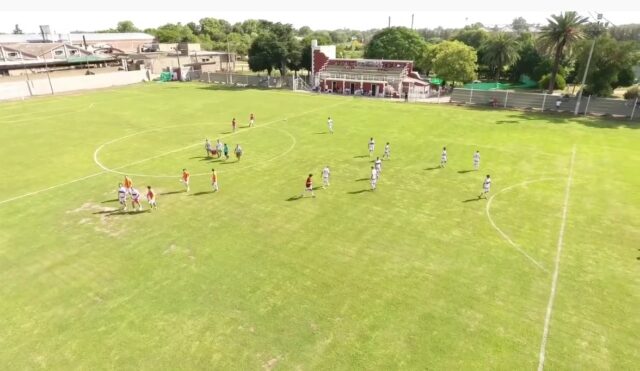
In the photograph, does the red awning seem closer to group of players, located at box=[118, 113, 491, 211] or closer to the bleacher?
the bleacher

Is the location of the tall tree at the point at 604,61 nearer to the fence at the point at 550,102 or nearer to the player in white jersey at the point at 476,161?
the fence at the point at 550,102

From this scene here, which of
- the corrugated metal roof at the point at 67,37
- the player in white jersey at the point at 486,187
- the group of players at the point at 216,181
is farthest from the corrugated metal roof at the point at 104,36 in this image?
the player in white jersey at the point at 486,187

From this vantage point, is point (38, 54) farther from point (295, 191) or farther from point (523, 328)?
point (523, 328)

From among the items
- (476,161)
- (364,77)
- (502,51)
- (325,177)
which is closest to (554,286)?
(325,177)

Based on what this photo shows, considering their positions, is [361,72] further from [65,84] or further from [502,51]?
[65,84]

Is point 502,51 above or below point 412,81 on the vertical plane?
above

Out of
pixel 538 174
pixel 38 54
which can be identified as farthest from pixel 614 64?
pixel 38 54

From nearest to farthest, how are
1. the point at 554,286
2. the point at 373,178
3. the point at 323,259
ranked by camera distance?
the point at 554,286
the point at 323,259
the point at 373,178
